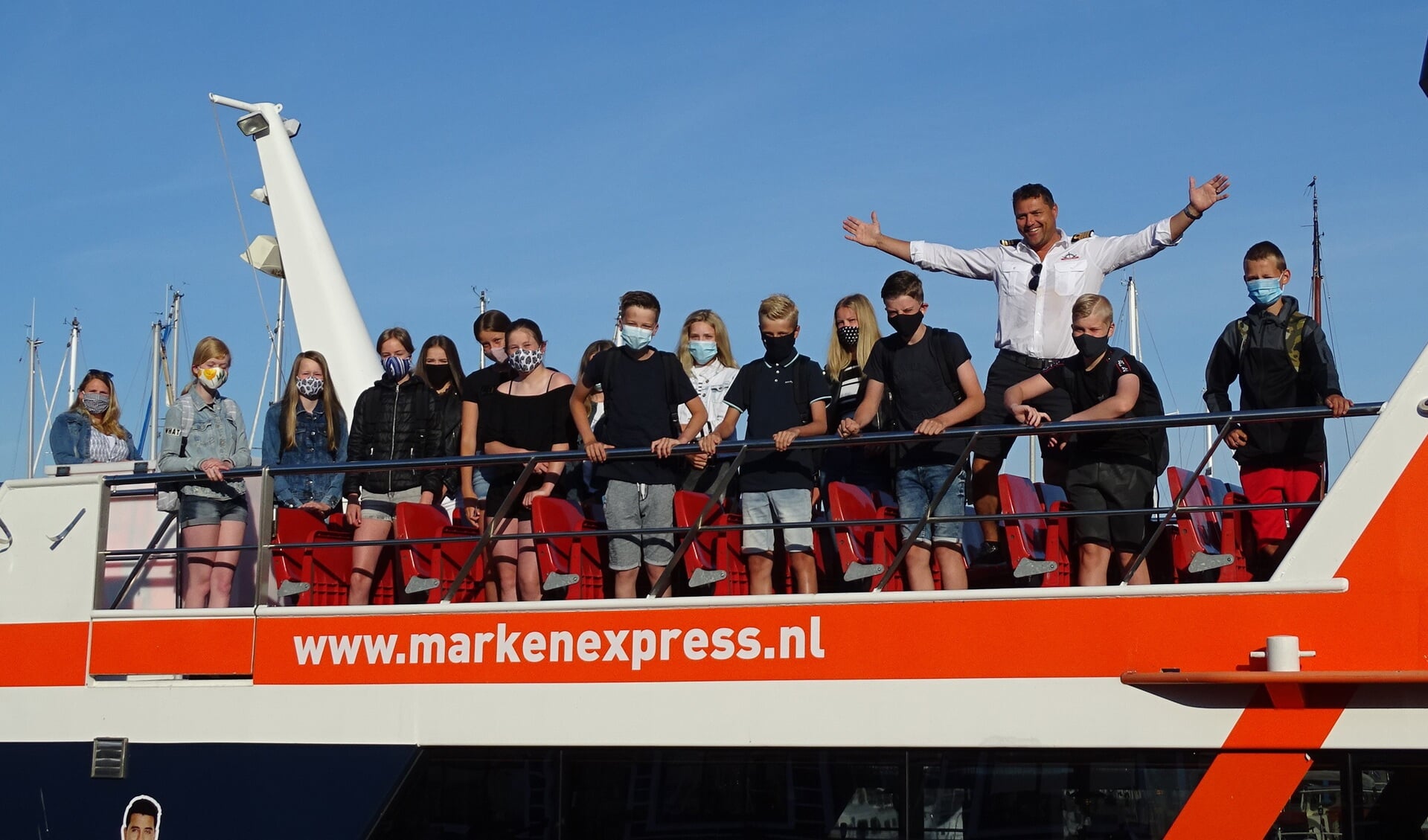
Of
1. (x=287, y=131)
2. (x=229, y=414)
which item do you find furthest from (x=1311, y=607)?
(x=287, y=131)

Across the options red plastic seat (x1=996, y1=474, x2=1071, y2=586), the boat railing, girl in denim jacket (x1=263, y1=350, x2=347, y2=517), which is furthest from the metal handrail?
girl in denim jacket (x1=263, y1=350, x2=347, y2=517)

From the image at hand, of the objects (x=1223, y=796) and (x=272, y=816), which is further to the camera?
(x=272, y=816)

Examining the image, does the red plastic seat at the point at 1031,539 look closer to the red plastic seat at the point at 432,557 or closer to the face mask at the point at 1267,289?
the face mask at the point at 1267,289

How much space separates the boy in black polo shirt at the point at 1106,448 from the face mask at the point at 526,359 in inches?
93.5

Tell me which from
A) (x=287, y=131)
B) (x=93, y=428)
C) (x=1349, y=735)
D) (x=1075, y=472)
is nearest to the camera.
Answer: (x=1349, y=735)

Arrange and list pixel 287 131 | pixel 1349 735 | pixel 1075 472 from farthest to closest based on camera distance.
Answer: pixel 287 131
pixel 1075 472
pixel 1349 735

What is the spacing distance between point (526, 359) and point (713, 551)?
1.33m

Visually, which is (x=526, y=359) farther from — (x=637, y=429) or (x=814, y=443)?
(x=814, y=443)

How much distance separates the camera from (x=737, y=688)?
610 cm

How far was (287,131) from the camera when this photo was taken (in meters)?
10.6

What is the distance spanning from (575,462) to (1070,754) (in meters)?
2.95

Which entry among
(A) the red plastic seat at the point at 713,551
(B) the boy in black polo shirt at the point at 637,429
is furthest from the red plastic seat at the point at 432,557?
(A) the red plastic seat at the point at 713,551

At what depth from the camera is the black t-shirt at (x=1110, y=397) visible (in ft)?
19.9

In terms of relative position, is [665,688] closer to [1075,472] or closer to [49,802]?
[1075,472]
